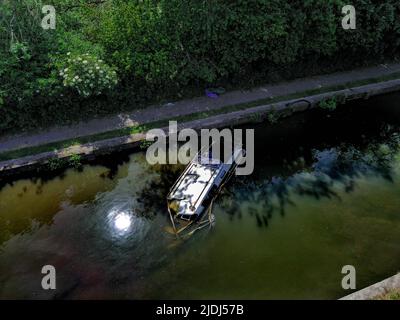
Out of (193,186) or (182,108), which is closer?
(193,186)

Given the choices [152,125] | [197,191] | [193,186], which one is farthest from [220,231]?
[152,125]

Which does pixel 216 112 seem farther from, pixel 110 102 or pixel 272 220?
pixel 272 220

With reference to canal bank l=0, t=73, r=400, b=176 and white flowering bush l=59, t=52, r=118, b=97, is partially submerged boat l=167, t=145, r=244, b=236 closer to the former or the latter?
canal bank l=0, t=73, r=400, b=176

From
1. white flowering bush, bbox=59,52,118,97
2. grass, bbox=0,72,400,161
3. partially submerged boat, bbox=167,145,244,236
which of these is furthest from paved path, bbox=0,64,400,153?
partially submerged boat, bbox=167,145,244,236

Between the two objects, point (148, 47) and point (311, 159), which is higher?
point (148, 47)

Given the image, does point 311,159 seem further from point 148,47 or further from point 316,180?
point 148,47
